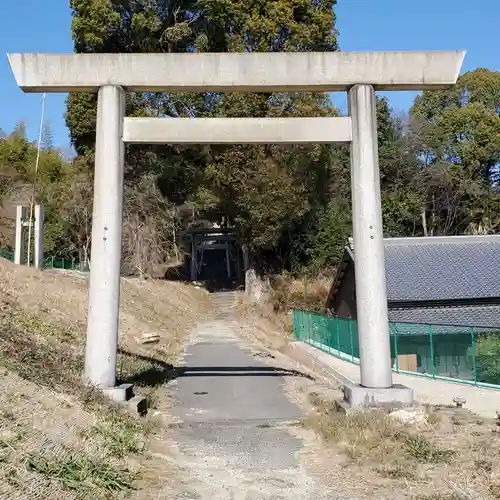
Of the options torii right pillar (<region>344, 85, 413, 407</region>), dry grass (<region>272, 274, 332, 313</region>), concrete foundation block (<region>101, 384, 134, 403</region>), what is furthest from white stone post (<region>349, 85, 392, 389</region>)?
dry grass (<region>272, 274, 332, 313</region>)

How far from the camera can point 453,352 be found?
1291 cm

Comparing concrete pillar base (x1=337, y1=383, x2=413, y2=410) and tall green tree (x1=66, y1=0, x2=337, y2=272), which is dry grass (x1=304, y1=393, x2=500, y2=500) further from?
tall green tree (x1=66, y1=0, x2=337, y2=272)

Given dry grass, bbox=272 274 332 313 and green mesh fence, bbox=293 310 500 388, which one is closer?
green mesh fence, bbox=293 310 500 388

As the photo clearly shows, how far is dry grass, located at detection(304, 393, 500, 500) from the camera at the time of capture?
5184 mm

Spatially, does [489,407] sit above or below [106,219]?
below

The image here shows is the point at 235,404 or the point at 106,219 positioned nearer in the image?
the point at 106,219

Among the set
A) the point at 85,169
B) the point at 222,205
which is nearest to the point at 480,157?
the point at 222,205

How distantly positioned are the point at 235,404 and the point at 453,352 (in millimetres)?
5711

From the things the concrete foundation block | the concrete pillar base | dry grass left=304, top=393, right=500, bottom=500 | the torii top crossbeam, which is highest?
the torii top crossbeam

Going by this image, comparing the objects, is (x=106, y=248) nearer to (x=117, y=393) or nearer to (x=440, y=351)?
(x=117, y=393)

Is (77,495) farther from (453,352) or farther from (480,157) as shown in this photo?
(480,157)

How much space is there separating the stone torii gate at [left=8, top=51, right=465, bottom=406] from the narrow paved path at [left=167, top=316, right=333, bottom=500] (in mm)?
1525

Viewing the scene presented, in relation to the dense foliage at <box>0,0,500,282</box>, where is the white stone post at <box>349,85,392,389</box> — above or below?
below

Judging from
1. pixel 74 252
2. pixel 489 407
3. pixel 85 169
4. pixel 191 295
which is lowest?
pixel 489 407
